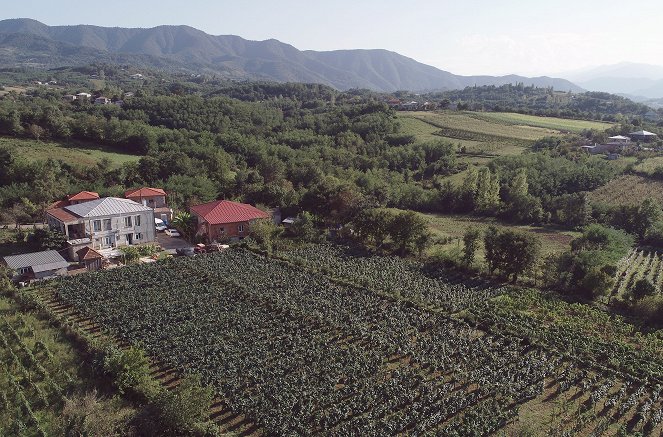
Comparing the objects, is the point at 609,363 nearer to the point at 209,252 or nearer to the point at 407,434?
the point at 407,434

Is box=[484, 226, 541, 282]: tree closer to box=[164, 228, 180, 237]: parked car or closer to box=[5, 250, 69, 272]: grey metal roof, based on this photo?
box=[164, 228, 180, 237]: parked car

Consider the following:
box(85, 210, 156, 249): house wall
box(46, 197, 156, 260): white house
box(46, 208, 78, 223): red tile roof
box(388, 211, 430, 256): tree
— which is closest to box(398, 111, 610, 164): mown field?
box(388, 211, 430, 256): tree

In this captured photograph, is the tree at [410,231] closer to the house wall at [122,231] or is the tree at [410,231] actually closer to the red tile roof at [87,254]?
the house wall at [122,231]

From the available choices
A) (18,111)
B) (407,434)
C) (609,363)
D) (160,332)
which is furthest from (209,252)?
(18,111)

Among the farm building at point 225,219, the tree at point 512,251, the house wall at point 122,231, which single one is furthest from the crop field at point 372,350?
Answer: the farm building at point 225,219

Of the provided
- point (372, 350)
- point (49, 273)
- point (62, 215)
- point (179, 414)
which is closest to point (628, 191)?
point (372, 350)
